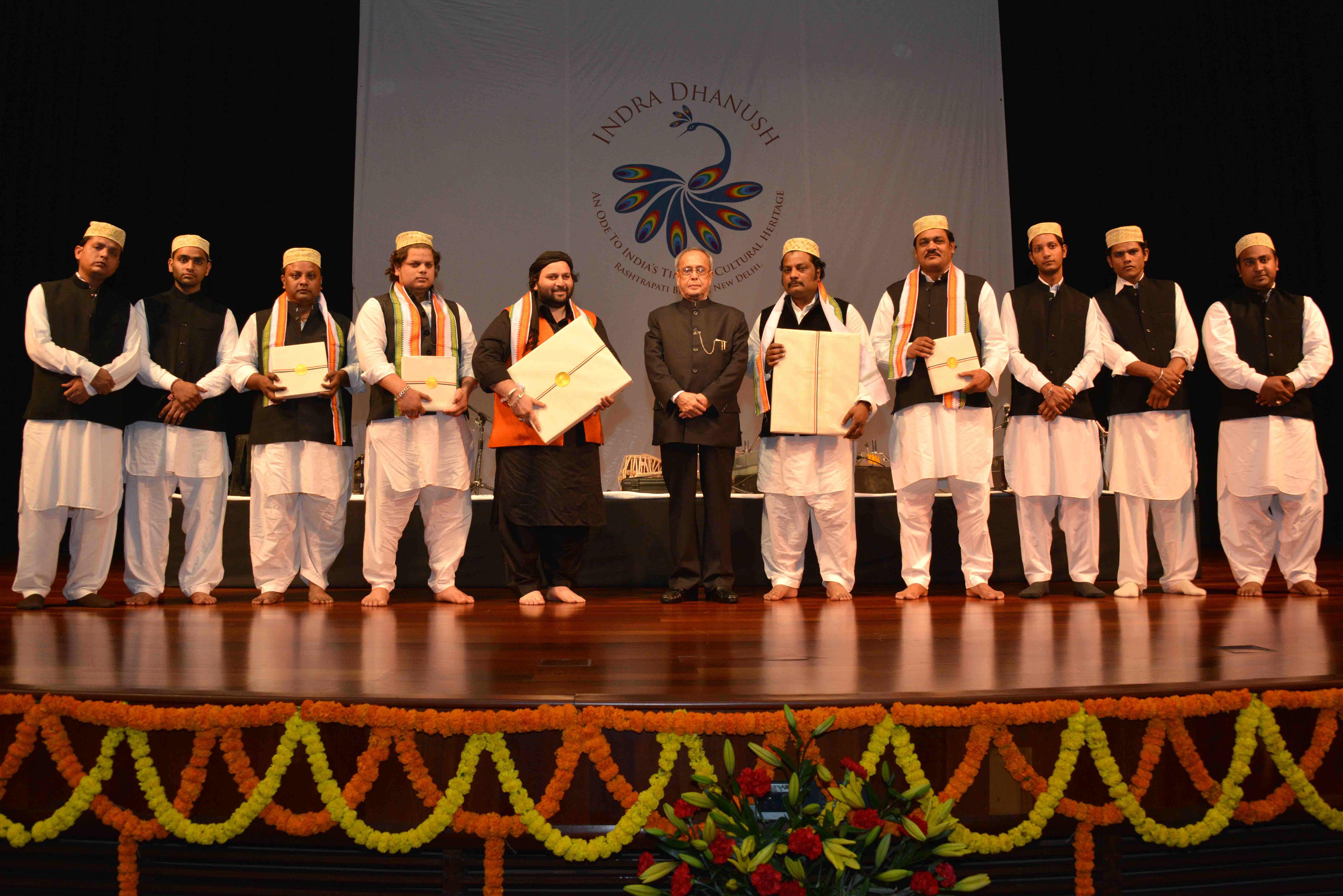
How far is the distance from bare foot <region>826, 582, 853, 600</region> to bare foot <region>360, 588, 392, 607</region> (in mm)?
1786

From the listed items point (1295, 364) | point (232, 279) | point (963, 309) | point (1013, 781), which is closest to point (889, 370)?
point (963, 309)

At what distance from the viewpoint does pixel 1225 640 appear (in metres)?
2.37

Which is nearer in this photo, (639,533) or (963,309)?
(963,309)

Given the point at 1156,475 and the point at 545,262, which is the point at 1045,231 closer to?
the point at 1156,475

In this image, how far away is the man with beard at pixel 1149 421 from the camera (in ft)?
13.3

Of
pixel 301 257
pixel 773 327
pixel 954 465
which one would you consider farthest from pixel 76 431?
pixel 954 465

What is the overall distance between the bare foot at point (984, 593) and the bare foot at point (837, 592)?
1.63 feet

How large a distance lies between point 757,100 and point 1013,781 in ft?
18.7

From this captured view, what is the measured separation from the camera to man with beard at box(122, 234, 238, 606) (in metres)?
3.97

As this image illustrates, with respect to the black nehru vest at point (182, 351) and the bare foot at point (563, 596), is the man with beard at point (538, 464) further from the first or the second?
the black nehru vest at point (182, 351)

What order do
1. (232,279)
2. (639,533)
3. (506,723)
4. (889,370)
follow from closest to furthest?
Answer: (506,723) < (889,370) < (639,533) < (232,279)

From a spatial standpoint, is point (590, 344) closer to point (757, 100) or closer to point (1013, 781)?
point (1013, 781)

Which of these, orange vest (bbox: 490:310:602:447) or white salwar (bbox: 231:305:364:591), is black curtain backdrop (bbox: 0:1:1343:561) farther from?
orange vest (bbox: 490:310:602:447)

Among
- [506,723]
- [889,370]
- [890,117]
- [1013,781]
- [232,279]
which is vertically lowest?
[1013,781]
